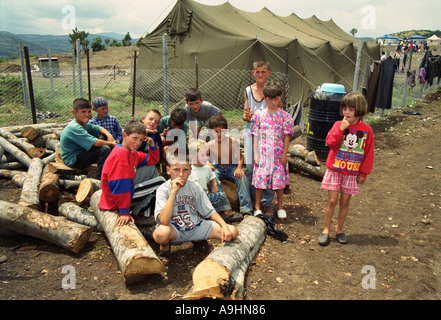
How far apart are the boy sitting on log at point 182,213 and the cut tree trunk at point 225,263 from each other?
0.15 metres

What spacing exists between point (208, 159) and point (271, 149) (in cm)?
87

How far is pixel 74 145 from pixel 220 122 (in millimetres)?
2136

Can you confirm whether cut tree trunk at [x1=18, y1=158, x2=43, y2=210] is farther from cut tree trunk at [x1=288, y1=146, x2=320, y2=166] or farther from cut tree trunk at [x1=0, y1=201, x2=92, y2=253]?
cut tree trunk at [x1=288, y1=146, x2=320, y2=166]

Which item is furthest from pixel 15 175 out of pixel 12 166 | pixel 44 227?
pixel 44 227

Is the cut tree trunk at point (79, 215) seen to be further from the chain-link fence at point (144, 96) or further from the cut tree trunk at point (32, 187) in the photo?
the chain-link fence at point (144, 96)

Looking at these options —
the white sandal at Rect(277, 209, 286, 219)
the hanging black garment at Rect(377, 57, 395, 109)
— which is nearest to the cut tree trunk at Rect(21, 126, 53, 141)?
the white sandal at Rect(277, 209, 286, 219)

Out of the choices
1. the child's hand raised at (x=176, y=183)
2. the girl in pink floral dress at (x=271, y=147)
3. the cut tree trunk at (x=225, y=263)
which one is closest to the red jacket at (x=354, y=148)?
the girl in pink floral dress at (x=271, y=147)

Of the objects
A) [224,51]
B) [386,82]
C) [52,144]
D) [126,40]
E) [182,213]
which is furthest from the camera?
[126,40]

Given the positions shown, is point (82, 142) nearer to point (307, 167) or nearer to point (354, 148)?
point (354, 148)

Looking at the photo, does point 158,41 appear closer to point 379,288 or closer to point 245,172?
point 245,172

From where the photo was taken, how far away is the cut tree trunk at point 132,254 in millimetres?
2850

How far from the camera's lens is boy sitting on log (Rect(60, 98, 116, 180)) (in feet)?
14.9

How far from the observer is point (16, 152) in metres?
5.67

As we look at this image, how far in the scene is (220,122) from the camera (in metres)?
4.20
